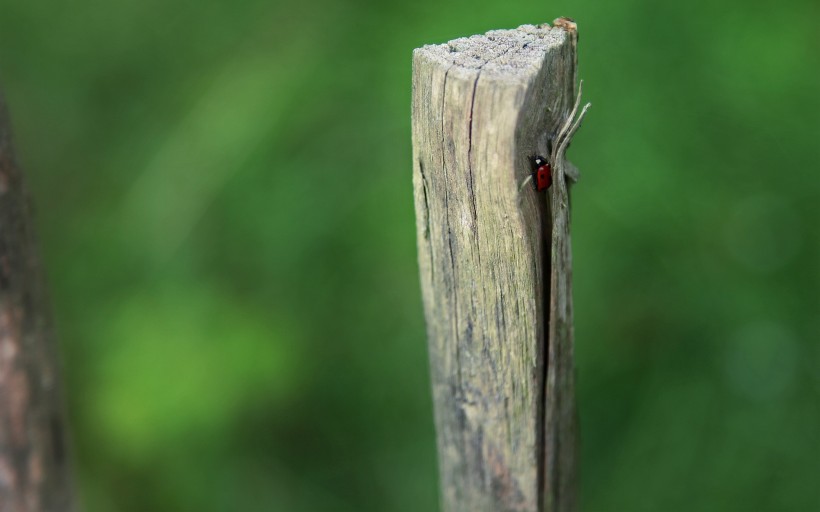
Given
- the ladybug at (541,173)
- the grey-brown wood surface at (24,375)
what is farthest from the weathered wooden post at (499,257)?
the grey-brown wood surface at (24,375)

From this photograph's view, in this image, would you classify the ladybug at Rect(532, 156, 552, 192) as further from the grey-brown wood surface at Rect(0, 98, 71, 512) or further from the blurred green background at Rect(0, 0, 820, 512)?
the blurred green background at Rect(0, 0, 820, 512)

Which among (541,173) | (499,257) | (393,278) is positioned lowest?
(393,278)

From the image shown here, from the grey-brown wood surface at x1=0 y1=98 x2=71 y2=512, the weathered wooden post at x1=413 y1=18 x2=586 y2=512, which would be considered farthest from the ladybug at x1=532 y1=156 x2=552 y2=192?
the grey-brown wood surface at x1=0 y1=98 x2=71 y2=512

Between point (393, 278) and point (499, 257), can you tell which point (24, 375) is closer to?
point (499, 257)

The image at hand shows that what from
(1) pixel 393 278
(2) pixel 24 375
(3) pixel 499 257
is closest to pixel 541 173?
(3) pixel 499 257

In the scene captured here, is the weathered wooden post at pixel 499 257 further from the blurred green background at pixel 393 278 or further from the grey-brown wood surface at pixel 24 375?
the blurred green background at pixel 393 278
